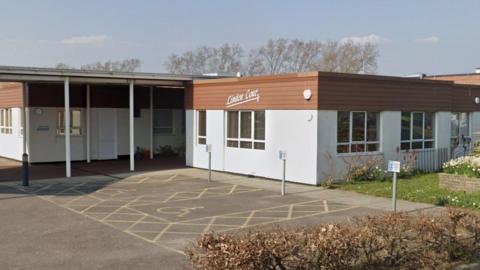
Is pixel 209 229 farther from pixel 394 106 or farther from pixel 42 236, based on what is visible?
pixel 394 106

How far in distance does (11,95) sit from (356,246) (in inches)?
912

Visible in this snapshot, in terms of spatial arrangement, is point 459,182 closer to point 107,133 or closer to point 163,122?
point 107,133

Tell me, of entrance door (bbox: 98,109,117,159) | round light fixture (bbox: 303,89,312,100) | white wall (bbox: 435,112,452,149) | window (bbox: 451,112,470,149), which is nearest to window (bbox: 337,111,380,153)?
round light fixture (bbox: 303,89,312,100)

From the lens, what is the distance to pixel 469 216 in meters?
8.06

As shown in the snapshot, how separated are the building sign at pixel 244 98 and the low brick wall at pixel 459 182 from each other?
6.51 m

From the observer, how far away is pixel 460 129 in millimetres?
22703

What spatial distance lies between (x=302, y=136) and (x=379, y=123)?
3.16 meters

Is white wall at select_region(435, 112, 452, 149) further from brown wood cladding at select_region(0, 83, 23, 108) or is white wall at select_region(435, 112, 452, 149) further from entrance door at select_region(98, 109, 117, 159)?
brown wood cladding at select_region(0, 83, 23, 108)

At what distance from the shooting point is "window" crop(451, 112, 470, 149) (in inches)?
878

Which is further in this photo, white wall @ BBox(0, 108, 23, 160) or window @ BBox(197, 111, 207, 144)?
white wall @ BBox(0, 108, 23, 160)

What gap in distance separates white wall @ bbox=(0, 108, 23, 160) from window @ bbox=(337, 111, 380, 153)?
15.4m

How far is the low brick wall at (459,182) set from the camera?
1426 cm

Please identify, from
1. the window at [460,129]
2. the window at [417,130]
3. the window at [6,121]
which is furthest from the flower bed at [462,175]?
the window at [6,121]

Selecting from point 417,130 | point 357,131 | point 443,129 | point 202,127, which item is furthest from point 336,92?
point 202,127
